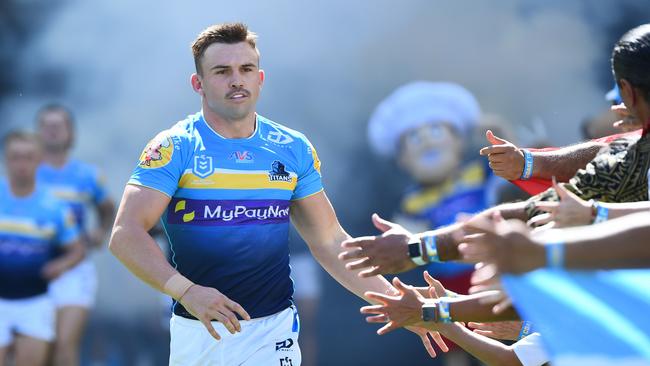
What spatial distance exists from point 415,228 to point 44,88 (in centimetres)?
355

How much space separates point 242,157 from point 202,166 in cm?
22

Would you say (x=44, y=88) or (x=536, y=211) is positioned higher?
(x=44, y=88)

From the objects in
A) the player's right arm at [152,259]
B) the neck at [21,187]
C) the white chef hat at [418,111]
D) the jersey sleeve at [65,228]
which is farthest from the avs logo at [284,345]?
the neck at [21,187]

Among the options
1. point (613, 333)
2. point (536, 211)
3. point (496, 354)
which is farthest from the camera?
point (496, 354)

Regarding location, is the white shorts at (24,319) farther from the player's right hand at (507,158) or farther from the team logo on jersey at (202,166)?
the player's right hand at (507,158)

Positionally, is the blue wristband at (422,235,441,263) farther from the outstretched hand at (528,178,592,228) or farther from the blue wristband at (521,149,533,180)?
the blue wristband at (521,149,533,180)

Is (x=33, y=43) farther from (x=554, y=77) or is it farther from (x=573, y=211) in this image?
(x=573, y=211)

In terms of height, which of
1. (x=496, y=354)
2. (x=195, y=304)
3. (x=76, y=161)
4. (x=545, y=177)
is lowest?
(x=496, y=354)

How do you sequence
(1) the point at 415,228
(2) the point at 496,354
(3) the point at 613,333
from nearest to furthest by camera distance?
(3) the point at 613,333 < (2) the point at 496,354 < (1) the point at 415,228

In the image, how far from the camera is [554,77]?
9078 millimetres

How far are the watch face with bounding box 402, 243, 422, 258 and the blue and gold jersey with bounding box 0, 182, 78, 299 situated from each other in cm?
563

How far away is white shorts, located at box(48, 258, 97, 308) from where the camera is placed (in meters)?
8.77

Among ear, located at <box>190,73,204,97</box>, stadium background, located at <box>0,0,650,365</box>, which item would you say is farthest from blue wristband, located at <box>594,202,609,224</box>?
stadium background, located at <box>0,0,650,365</box>

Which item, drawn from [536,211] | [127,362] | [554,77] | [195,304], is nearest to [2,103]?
[127,362]
